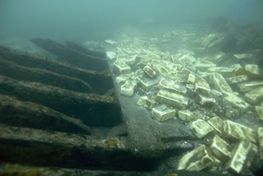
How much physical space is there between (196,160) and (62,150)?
173 centimetres

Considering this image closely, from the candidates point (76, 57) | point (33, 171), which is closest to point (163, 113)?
point (33, 171)

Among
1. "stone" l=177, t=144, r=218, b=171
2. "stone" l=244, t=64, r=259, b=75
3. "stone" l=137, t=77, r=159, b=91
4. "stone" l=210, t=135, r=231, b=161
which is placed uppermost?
"stone" l=244, t=64, r=259, b=75

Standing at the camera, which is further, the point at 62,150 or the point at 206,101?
the point at 206,101

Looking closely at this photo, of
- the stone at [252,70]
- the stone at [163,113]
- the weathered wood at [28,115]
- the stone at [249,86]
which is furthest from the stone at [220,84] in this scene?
Answer: the weathered wood at [28,115]

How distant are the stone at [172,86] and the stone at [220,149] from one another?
1.32 meters

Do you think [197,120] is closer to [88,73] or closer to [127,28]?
[88,73]

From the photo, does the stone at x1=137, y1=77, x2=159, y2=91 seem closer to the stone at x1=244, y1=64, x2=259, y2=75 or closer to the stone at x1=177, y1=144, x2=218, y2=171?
the stone at x1=177, y1=144, x2=218, y2=171

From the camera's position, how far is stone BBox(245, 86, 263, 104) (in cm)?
491

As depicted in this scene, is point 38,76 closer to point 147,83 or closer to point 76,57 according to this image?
point 147,83

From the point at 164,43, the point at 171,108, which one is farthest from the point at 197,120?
the point at 164,43

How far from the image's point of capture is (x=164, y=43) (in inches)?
423

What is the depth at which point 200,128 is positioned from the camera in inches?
155

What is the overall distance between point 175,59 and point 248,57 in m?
2.00

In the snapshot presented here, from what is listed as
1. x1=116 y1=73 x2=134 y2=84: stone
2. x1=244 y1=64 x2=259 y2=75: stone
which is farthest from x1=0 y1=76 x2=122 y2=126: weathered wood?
x1=244 y1=64 x2=259 y2=75: stone
